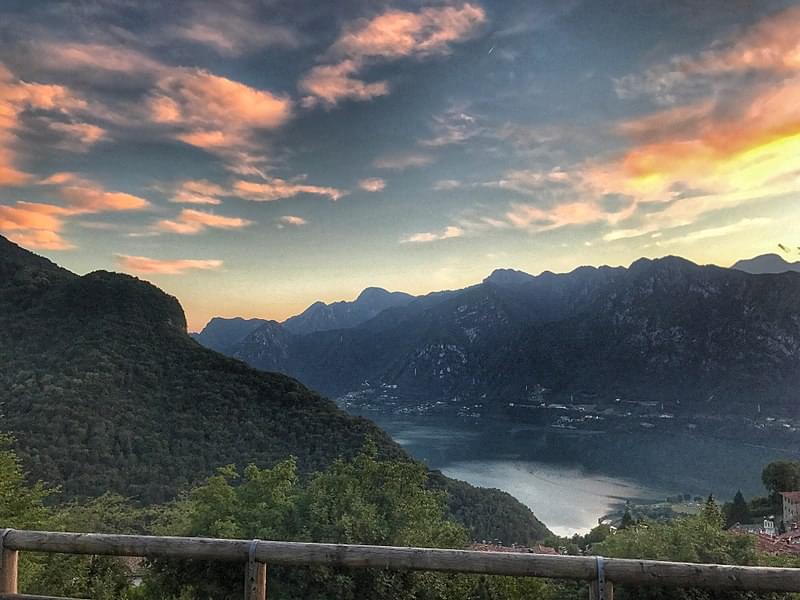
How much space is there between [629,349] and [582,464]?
83839 mm

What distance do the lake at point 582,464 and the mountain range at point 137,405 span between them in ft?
35.2

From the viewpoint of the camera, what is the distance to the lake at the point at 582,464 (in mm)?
56750

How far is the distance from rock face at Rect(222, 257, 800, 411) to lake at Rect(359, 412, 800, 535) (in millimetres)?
32481

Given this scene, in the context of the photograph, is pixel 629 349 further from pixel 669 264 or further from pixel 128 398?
pixel 128 398

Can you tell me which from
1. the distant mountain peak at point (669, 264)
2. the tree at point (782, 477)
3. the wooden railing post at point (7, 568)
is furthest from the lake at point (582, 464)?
the distant mountain peak at point (669, 264)

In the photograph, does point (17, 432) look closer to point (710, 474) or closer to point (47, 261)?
point (47, 261)

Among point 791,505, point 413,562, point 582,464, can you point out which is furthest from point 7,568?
point 582,464

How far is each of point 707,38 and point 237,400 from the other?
38.5 meters

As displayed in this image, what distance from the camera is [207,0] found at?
16078 mm

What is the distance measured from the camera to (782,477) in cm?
4238

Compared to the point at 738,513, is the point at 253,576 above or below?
above

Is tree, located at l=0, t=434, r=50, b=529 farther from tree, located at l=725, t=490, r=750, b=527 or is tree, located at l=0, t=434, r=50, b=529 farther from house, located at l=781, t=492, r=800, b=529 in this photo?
tree, located at l=725, t=490, r=750, b=527

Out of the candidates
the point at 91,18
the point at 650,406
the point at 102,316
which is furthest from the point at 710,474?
the point at 91,18

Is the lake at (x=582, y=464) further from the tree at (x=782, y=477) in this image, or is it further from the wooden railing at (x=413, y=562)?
the wooden railing at (x=413, y=562)
